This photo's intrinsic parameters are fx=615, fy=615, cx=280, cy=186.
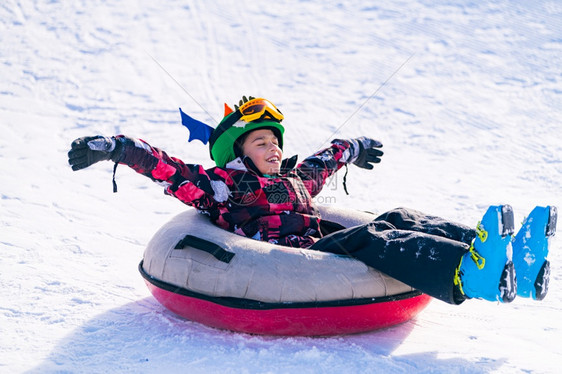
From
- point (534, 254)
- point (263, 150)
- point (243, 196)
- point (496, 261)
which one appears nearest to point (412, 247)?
point (496, 261)

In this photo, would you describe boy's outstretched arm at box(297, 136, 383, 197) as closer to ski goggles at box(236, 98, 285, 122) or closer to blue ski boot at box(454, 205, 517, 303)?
→ ski goggles at box(236, 98, 285, 122)

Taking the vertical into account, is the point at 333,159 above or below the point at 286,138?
above

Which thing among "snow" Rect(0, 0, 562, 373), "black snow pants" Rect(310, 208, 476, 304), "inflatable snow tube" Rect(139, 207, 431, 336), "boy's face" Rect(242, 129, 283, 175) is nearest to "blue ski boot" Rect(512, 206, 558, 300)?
"black snow pants" Rect(310, 208, 476, 304)

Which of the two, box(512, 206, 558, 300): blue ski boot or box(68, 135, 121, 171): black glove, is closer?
box(512, 206, 558, 300): blue ski boot

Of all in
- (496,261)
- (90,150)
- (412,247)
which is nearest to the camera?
(496,261)

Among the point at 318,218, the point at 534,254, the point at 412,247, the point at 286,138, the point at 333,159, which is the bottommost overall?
the point at 286,138

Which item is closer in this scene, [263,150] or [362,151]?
[263,150]

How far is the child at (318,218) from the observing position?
8.38ft

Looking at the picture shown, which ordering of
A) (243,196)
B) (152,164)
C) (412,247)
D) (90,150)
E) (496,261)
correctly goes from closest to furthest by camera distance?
(496,261), (412,247), (90,150), (152,164), (243,196)

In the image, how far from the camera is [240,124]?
366cm

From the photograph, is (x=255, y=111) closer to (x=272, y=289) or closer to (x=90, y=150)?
(x=90, y=150)

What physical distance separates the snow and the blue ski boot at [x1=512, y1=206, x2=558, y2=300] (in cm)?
39

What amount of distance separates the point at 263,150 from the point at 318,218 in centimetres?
52

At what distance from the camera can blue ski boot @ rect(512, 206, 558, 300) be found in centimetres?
256
